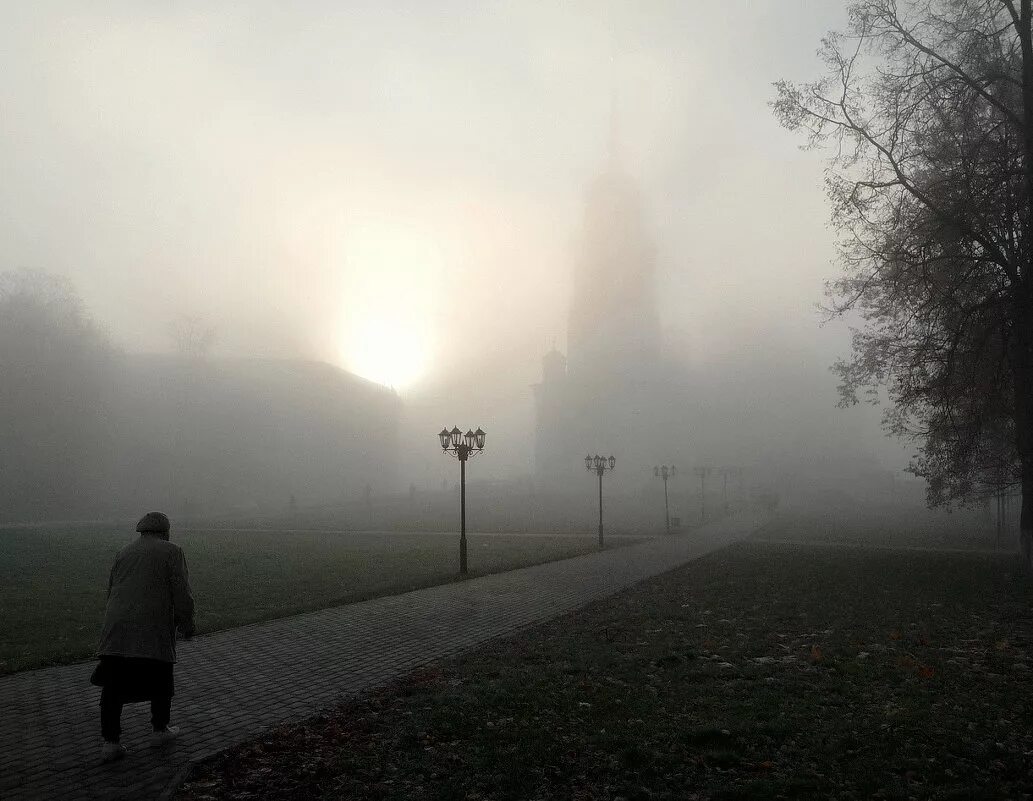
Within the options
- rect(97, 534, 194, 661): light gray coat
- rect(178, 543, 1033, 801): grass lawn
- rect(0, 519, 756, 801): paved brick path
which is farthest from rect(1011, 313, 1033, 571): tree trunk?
rect(97, 534, 194, 661): light gray coat

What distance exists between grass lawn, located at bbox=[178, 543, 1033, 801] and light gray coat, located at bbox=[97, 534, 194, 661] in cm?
122

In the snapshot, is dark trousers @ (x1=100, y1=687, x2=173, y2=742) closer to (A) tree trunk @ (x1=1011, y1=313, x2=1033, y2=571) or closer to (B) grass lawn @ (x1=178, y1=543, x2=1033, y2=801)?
(B) grass lawn @ (x1=178, y1=543, x2=1033, y2=801)

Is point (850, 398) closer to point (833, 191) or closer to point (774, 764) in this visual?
point (833, 191)

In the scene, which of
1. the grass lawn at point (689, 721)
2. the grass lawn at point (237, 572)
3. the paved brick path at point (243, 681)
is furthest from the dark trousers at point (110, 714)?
the grass lawn at point (237, 572)

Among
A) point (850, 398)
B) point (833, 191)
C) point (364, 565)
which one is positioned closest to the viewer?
point (833, 191)

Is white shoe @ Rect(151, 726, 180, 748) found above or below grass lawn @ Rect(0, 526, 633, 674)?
above

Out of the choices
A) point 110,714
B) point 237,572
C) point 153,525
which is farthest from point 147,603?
point 237,572

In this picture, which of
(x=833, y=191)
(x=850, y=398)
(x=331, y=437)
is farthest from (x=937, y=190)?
(x=331, y=437)

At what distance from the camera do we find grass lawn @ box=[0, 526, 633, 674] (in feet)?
39.3

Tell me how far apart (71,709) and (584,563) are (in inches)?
658

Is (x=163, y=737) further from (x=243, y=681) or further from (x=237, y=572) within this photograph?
(x=237, y=572)

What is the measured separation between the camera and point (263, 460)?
80000mm

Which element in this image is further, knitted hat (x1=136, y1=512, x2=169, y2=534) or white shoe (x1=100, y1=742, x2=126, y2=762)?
knitted hat (x1=136, y1=512, x2=169, y2=534)

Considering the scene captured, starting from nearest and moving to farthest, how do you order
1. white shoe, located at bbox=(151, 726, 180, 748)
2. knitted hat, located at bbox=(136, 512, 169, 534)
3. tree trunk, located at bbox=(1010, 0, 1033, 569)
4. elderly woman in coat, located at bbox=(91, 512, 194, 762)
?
elderly woman in coat, located at bbox=(91, 512, 194, 762) → white shoe, located at bbox=(151, 726, 180, 748) → knitted hat, located at bbox=(136, 512, 169, 534) → tree trunk, located at bbox=(1010, 0, 1033, 569)
